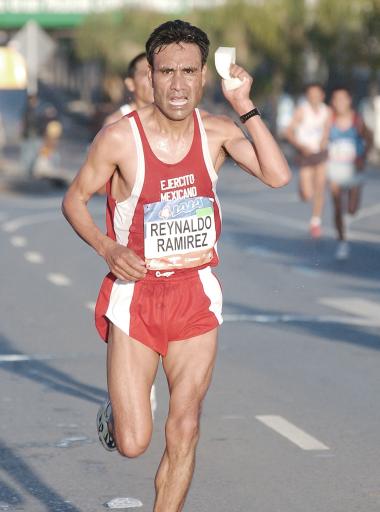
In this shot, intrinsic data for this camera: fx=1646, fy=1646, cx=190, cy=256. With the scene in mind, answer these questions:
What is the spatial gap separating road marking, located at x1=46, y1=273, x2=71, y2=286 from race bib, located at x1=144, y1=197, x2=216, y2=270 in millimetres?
9599

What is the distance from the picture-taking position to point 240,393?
384 inches

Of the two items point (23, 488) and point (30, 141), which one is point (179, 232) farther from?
point (30, 141)

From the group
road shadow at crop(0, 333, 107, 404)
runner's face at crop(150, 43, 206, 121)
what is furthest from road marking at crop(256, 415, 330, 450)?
runner's face at crop(150, 43, 206, 121)

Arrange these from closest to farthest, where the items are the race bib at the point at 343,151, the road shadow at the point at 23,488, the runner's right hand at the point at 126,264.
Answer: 1. the runner's right hand at the point at 126,264
2. the road shadow at the point at 23,488
3. the race bib at the point at 343,151

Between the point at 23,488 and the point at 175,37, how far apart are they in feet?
7.59

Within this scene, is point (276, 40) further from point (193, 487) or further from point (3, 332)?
point (193, 487)

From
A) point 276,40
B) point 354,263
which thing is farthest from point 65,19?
point 354,263

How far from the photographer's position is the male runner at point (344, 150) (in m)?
19.2

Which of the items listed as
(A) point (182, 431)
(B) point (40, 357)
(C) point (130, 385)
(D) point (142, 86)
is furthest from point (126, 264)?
(B) point (40, 357)

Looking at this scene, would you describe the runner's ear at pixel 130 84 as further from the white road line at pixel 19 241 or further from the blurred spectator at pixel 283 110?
the blurred spectator at pixel 283 110

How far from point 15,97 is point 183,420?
239 feet

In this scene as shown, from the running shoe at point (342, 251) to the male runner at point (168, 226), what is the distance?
38.4 feet

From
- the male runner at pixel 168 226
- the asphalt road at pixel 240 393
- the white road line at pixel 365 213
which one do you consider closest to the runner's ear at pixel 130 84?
the asphalt road at pixel 240 393

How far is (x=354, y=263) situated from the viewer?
17.5 metres
